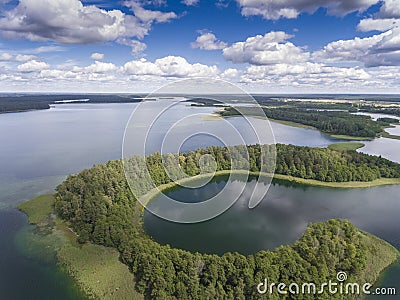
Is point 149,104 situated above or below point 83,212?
above

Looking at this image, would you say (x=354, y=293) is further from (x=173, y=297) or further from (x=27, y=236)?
(x=27, y=236)

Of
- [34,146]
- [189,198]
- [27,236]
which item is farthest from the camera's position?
[34,146]

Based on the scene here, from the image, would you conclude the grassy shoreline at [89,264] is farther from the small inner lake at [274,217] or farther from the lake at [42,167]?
the small inner lake at [274,217]

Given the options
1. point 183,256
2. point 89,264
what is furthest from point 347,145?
point 89,264

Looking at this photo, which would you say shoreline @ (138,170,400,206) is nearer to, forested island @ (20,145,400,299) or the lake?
the lake

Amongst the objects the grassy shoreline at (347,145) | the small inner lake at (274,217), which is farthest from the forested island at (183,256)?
the grassy shoreline at (347,145)

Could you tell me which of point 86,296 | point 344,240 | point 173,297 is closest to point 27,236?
point 86,296
